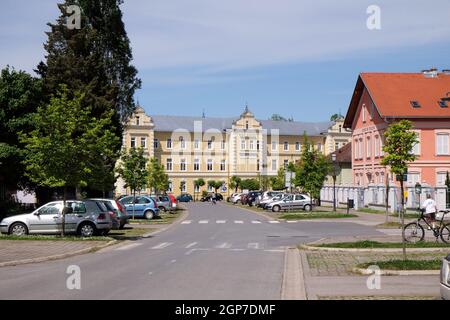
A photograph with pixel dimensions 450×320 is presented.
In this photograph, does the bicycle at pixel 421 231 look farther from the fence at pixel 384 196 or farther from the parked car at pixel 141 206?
the parked car at pixel 141 206

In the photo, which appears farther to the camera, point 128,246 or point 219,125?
point 219,125

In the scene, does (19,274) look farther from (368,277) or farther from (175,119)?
(175,119)

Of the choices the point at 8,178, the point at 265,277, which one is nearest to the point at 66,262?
the point at 265,277

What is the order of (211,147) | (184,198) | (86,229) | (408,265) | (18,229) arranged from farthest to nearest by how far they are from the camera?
(211,147) → (184,198) → (86,229) → (18,229) → (408,265)

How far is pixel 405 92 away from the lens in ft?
198

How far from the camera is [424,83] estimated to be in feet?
203

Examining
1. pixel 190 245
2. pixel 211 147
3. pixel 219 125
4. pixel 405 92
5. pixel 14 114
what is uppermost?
pixel 219 125

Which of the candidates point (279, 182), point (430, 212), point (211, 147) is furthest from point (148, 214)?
point (211, 147)

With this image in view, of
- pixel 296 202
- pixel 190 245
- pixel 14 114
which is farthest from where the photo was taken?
pixel 296 202

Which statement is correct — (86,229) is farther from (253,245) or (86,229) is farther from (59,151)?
(253,245)

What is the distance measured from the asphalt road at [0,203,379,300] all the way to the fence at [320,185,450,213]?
22.7m

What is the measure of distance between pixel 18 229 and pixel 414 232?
609 inches

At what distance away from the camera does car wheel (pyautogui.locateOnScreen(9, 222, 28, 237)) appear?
87.0ft

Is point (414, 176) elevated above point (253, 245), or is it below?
above
